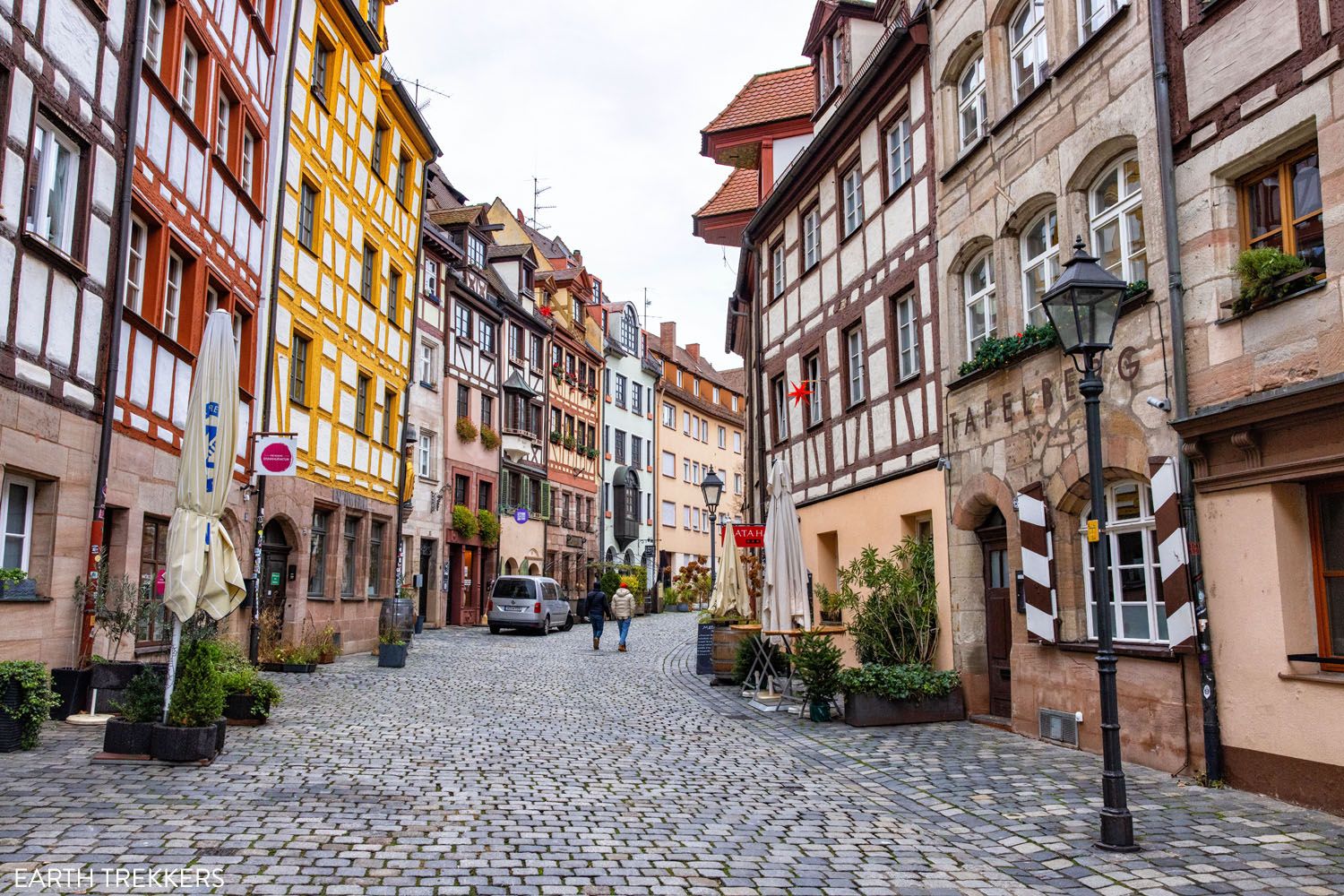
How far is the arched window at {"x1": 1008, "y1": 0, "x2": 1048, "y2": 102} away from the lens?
1153cm

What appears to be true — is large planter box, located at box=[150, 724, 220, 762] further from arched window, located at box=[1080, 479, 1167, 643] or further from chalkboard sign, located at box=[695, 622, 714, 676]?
chalkboard sign, located at box=[695, 622, 714, 676]

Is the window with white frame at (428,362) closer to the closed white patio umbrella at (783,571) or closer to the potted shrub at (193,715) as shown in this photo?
the closed white patio umbrella at (783,571)

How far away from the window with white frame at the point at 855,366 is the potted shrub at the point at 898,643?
2.78m

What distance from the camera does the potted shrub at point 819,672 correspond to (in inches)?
482

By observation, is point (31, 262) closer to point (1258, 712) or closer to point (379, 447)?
point (1258, 712)

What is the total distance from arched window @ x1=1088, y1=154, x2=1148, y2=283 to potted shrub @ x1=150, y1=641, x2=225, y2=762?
834 cm

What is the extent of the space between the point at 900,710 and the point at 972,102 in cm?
714

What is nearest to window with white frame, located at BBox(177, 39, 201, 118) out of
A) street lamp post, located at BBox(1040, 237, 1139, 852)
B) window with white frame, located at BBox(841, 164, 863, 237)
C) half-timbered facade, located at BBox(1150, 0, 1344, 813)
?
window with white frame, located at BBox(841, 164, 863, 237)

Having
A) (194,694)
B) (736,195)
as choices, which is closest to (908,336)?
(194,694)

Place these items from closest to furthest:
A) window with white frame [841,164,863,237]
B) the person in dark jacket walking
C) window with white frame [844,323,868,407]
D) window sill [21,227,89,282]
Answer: window sill [21,227,89,282] → window with white frame [844,323,868,407] → window with white frame [841,164,863,237] → the person in dark jacket walking

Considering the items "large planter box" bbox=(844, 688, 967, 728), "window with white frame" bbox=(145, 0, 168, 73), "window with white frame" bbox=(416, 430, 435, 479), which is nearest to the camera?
"large planter box" bbox=(844, 688, 967, 728)

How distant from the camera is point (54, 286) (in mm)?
10578

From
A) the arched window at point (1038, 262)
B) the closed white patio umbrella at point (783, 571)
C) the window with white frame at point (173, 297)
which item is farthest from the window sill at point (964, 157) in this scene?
the window with white frame at point (173, 297)

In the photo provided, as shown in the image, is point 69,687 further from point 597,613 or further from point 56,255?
point 597,613
